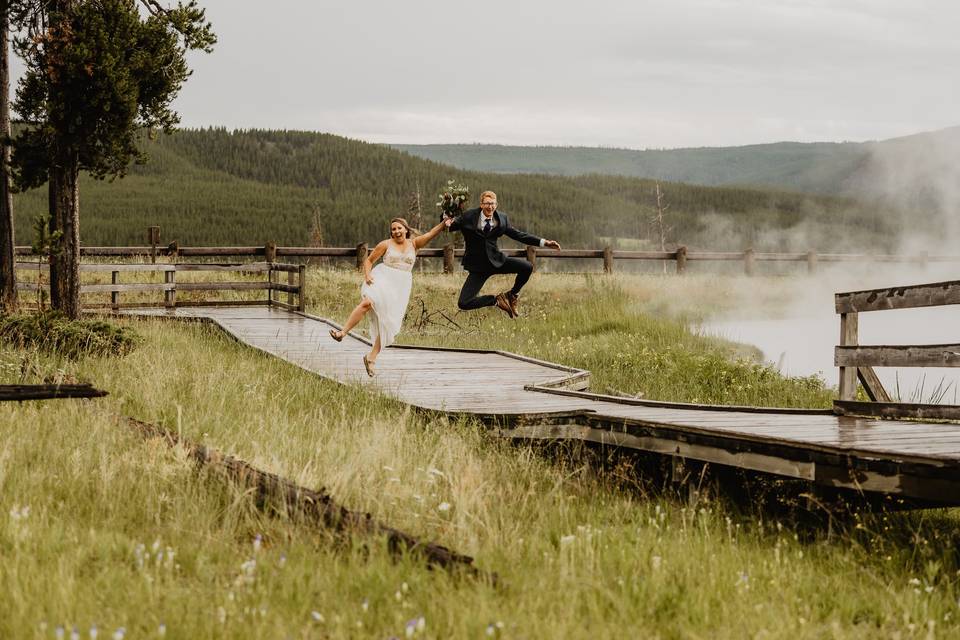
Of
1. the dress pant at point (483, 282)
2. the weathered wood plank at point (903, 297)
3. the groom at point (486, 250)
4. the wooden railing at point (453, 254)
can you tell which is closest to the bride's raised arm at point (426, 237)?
the groom at point (486, 250)

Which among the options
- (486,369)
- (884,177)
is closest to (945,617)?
(486,369)

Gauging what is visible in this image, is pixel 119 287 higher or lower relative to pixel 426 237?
lower

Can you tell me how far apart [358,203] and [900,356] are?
87854 millimetres

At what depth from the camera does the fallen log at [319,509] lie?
4738 millimetres

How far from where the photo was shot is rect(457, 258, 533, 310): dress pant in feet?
38.0

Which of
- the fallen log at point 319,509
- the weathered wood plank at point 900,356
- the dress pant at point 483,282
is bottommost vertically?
the fallen log at point 319,509

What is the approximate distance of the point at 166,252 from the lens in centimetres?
2469

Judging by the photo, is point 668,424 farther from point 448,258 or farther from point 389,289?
point 448,258

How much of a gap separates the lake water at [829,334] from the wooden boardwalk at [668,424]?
21.7ft

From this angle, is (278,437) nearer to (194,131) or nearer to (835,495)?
(835,495)

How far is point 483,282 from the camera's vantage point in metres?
11.6

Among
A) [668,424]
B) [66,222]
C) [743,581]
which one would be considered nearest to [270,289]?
[66,222]

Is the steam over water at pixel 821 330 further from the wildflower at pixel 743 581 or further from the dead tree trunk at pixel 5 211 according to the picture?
the dead tree trunk at pixel 5 211

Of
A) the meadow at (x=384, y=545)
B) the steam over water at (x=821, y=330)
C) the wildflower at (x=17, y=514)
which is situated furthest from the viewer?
the steam over water at (x=821, y=330)
